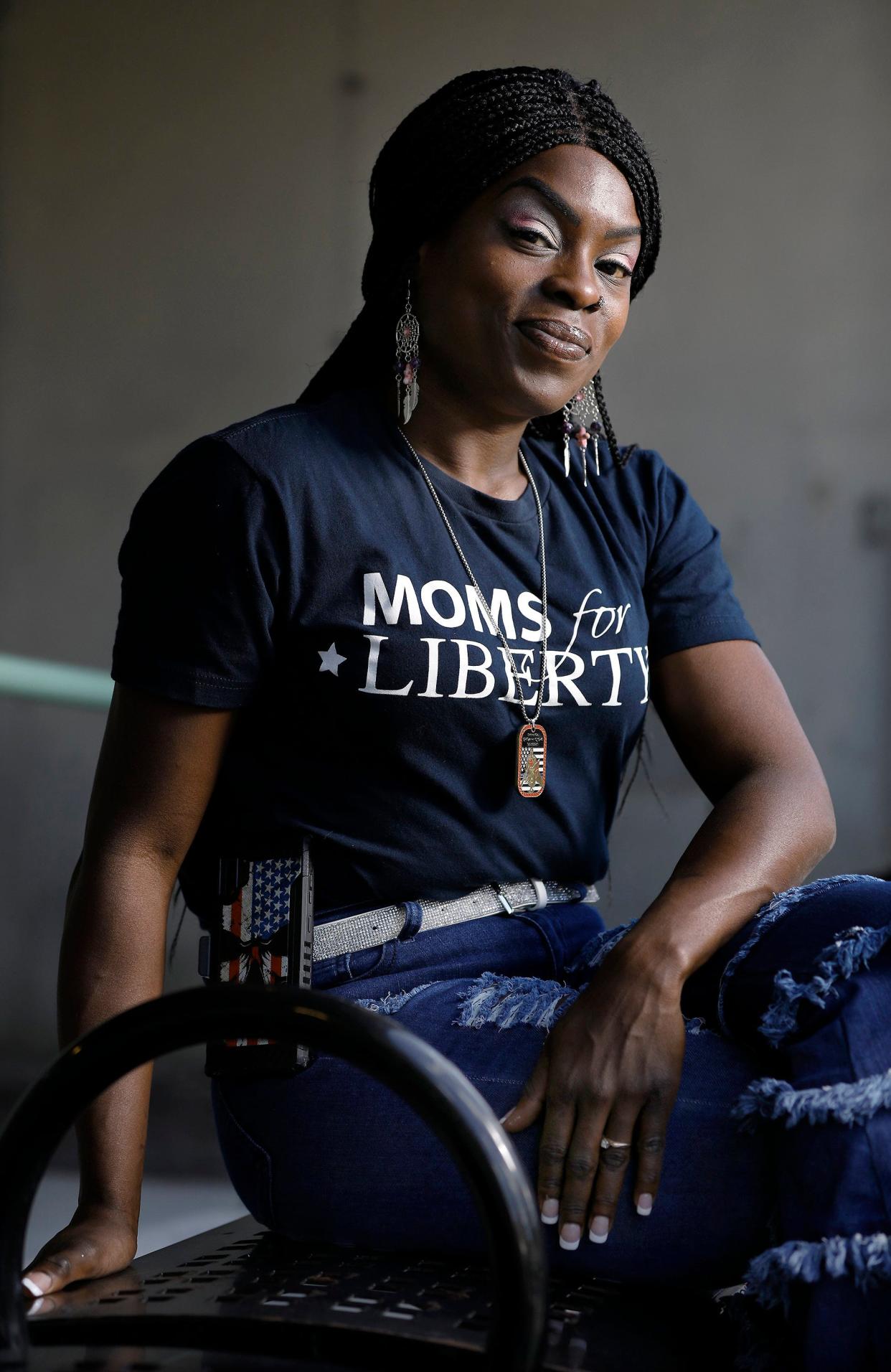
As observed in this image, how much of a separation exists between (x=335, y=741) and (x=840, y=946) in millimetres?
462

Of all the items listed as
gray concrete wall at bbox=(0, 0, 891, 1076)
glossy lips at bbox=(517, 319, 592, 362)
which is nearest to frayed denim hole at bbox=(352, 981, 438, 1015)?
glossy lips at bbox=(517, 319, 592, 362)

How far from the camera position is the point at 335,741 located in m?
1.18

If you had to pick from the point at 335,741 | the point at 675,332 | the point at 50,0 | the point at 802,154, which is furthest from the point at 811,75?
the point at 335,741

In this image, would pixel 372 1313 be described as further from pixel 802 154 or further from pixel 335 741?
pixel 802 154

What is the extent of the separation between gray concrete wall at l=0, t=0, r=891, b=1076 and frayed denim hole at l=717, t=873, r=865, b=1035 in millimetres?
2196

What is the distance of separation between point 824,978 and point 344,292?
119 inches

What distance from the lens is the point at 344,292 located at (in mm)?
3617

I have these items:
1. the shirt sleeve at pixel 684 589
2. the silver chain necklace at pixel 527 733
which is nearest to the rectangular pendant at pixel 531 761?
the silver chain necklace at pixel 527 733

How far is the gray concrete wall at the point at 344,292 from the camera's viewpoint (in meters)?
3.21

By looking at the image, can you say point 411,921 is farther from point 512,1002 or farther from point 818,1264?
point 818,1264

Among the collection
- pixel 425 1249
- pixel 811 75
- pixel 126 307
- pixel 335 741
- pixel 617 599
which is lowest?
pixel 425 1249

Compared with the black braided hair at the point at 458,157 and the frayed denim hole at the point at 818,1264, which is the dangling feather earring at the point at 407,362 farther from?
the frayed denim hole at the point at 818,1264

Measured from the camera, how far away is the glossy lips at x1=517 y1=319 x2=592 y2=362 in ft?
4.11

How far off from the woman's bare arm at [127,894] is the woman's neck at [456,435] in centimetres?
34
